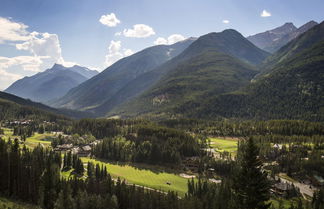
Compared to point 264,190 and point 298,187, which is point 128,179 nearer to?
point 298,187

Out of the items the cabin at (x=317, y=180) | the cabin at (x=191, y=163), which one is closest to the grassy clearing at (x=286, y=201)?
the cabin at (x=317, y=180)

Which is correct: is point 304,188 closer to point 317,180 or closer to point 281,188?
→ point 317,180

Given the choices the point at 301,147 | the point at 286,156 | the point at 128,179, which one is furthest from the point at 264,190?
the point at 301,147

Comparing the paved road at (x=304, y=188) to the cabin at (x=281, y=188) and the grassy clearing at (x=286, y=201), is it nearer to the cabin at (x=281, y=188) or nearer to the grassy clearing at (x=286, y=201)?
the cabin at (x=281, y=188)

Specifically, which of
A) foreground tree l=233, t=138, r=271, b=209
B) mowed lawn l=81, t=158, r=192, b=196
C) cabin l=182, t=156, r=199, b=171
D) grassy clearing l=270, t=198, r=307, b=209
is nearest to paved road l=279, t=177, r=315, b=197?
grassy clearing l=270, t=198, r=307, b=209

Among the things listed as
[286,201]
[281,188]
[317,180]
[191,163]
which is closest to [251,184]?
[286,201]

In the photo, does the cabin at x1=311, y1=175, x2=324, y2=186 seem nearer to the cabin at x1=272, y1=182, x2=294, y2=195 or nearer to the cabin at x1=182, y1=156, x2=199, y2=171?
the cabin at x1=272, y1=182, x2=294, y2=195
